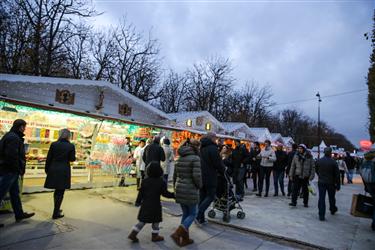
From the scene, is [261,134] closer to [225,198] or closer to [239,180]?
[239,180]

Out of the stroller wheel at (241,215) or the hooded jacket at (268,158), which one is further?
the hooded jacket at (268,158)

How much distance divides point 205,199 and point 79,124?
622 cm

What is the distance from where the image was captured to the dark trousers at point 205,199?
547cm

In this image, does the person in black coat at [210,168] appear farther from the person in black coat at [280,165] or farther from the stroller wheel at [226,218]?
the person in black coat at [280,165]

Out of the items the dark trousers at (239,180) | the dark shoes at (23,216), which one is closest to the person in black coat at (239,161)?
the dark trousers at (239,180)

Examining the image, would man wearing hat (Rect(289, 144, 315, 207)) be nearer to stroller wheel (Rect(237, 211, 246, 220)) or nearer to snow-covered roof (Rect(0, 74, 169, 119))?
stroller wheel (Rect(237, 211, 246, 220))

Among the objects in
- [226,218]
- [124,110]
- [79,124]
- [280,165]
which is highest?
[124,110]

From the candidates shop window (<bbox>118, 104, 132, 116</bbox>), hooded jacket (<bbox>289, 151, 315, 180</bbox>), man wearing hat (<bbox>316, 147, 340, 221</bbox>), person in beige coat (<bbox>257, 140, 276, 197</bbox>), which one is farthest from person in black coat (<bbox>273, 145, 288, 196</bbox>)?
shop window (<bbox>118, 104, 132, 116</bbox>)

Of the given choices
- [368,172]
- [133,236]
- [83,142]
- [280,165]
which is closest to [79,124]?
[83,142]

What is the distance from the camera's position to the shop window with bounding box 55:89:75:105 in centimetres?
1030

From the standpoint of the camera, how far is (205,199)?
5496mm

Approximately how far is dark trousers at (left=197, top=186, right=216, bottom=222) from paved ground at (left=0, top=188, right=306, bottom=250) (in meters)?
0.27

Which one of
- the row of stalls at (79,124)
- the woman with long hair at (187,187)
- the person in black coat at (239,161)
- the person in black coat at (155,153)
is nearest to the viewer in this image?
the woman with long hair at (187,187)

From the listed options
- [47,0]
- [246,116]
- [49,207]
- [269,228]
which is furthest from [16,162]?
[246,116]
